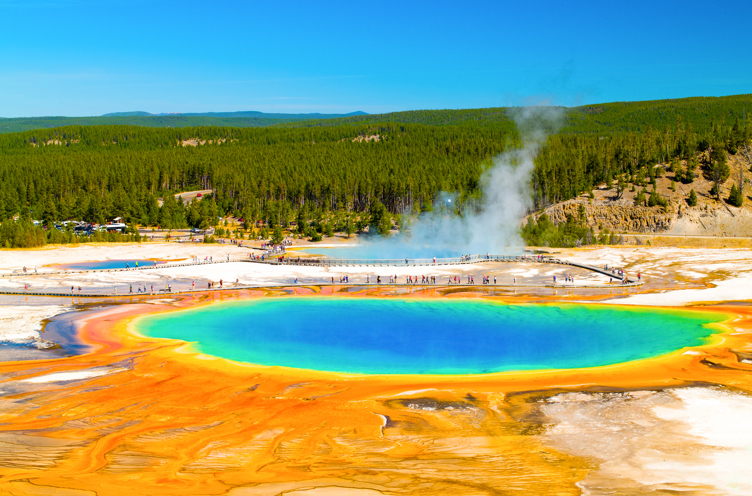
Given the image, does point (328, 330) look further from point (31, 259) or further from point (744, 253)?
point (744, 253)

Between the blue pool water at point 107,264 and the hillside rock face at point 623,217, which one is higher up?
the hillside rock face at point 623,217

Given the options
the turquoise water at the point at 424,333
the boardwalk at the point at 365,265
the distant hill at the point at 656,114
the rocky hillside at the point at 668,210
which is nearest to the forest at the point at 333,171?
the distant hill at the point at 656,114

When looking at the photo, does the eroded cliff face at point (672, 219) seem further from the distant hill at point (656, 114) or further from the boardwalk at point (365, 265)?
the distant hill at point (656, 114)

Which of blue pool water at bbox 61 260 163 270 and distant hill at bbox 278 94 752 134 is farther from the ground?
distant hill at bbox 278 94 752 134

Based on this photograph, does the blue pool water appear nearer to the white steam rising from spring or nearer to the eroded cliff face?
the white steam rising from spring

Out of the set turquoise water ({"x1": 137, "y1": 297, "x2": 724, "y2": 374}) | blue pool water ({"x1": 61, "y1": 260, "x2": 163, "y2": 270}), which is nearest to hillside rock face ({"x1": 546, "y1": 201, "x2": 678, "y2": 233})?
turquoise water ({"x1": 137, "y1": 297, "x2": 724, "y2": 374})

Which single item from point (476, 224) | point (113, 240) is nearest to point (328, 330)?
point (476, 224)
